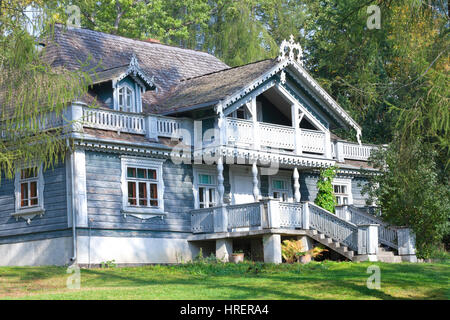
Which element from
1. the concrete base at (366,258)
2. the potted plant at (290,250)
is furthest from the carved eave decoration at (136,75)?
the concrete base at (366,258)

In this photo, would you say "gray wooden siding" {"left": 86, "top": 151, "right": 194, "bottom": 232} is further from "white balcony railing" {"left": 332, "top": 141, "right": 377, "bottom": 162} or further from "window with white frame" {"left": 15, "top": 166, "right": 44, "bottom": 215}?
"white balcony railing" {"left": 332, "top": 141, "right": 377, "bottom": 162}

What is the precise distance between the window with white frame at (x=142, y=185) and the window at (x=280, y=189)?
613 centimetres

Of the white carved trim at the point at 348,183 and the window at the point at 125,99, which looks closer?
the window at the point at 125,99

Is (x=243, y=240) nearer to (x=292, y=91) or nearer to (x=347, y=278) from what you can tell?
(x=292, y=91)

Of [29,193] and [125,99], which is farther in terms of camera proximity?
[125,99]

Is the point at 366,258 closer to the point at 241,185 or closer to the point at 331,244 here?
the point at 331,244

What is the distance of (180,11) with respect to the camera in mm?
49969

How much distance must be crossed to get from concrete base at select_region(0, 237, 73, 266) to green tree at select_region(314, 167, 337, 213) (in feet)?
35.1

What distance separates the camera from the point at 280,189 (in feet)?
108

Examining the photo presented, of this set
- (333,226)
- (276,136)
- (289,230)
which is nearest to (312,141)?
(276,136)

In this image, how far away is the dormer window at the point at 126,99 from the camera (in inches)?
1105

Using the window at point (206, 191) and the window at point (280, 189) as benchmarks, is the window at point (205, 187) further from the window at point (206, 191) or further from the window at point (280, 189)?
the window at point (280, 189)

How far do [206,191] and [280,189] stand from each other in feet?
13.5

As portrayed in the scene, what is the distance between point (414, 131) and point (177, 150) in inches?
534
